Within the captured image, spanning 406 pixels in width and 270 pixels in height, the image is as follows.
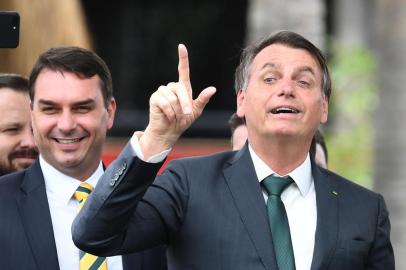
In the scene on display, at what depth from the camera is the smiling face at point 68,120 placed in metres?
4.89

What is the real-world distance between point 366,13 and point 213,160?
17.2m

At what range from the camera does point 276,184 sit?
14.7 feet

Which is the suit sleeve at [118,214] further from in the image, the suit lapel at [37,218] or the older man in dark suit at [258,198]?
the suit lapel at [37,218]

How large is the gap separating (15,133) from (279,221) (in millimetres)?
1649

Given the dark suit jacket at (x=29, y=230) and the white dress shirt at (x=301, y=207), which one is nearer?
the white dress shirt at (x=301, y=207)

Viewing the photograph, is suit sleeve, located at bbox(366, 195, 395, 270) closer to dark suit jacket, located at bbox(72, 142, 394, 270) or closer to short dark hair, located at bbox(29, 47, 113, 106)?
dark suit jacket, located at bbox(72, 142, 394, 270)

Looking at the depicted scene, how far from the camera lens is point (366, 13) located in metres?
21.4

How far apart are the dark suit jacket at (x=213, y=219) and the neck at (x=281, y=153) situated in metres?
0.06

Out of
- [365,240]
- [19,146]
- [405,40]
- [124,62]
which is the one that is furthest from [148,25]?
[365,240]

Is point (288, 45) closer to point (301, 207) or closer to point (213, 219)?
point (301, 207)

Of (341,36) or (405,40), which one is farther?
(341,36)

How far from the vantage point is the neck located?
449cm

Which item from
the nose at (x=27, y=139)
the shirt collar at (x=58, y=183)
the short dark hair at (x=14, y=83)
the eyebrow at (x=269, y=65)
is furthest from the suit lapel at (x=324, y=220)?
the short dark hair at (x=14, y=83)

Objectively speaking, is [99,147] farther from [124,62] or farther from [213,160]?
[124,62]
